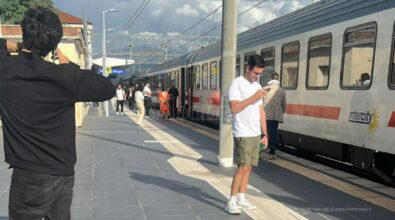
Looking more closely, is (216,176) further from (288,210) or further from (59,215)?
(59,215)

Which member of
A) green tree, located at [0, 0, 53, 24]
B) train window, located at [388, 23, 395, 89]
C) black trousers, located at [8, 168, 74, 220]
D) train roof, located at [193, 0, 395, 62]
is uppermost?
green tree, located at [0, 0, 53, 24]

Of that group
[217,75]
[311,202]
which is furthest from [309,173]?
[217,75]

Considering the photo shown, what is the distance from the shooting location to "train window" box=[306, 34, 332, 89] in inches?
363

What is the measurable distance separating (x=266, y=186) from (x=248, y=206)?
4.61 ft

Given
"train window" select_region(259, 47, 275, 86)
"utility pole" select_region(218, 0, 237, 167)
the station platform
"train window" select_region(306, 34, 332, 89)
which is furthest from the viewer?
"train window" select_region(259, 47, 275, 86)

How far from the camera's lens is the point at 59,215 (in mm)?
2852

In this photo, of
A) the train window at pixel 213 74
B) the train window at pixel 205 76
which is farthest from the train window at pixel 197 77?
the train window at pixel 213 74

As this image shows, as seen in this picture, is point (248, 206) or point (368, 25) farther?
point (368, 25)

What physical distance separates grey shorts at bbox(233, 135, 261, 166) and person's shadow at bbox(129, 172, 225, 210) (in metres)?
0.69

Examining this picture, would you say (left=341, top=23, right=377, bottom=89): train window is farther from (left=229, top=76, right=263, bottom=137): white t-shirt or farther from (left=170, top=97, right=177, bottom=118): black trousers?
(left=170, top=97, right=177, bottom=118): black trousers

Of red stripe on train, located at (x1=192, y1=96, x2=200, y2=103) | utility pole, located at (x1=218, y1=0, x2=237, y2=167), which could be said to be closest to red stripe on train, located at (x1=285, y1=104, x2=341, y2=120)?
utility pole, located at (x1=218, y1=0, x2=237, y2=167)

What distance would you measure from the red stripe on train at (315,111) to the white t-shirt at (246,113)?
140 inches

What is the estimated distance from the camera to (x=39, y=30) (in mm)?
2633

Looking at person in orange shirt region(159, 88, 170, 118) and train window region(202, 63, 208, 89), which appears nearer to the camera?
train window region(202, 63, 208, 89)
